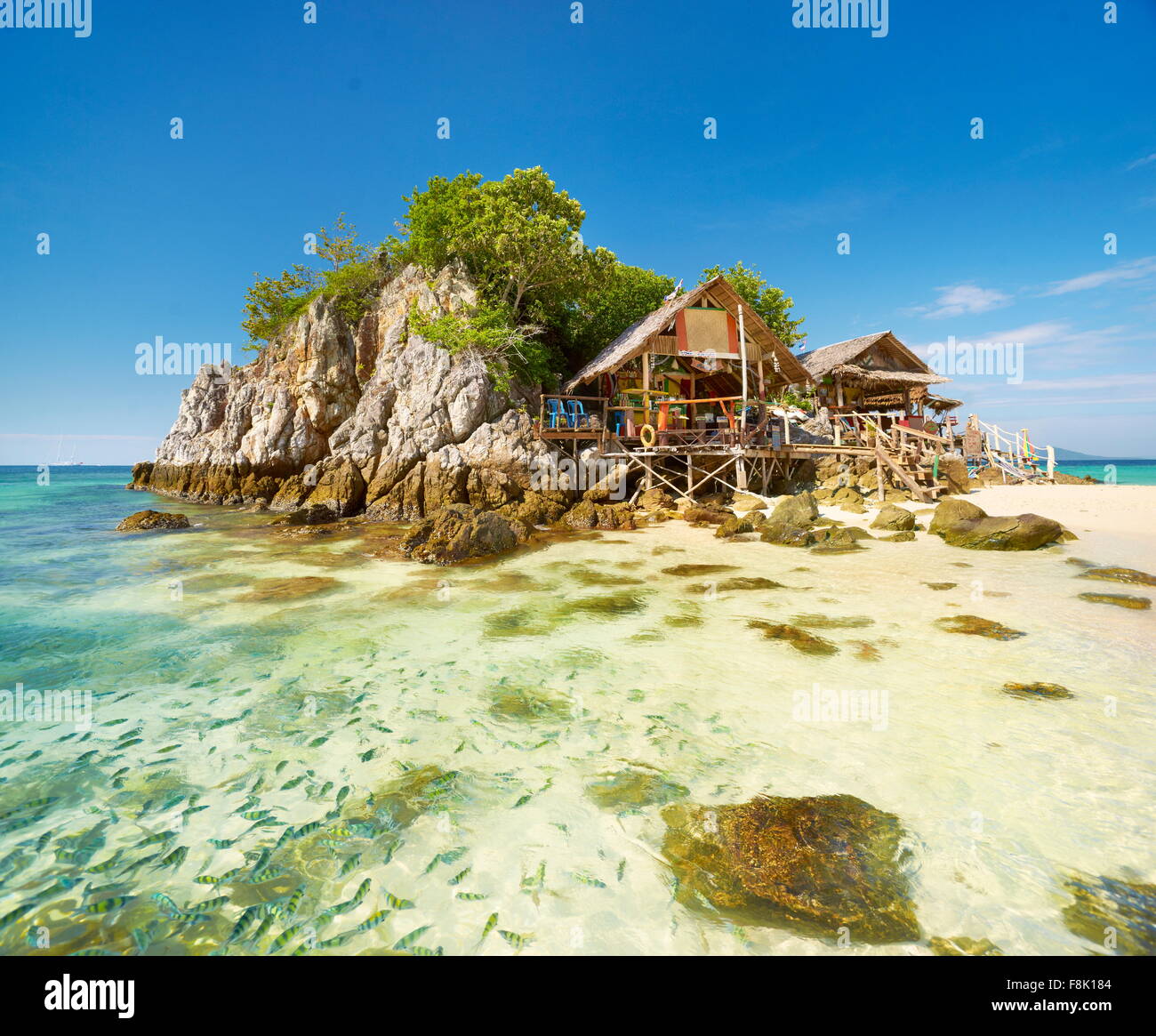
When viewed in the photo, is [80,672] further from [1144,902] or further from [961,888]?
[1144,902]

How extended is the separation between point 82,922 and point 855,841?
489 centimetres

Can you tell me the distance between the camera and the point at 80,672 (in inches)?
261

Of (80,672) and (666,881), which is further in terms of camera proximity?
(80,672)

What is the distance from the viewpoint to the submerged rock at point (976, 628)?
6.80 meters

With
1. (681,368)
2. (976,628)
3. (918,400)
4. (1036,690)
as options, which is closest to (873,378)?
(918,400)

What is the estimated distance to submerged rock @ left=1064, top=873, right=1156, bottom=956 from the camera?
99.9 inches

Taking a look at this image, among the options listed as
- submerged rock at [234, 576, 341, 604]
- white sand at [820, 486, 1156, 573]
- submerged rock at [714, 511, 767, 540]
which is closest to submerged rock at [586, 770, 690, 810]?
submerged rock at [234, 576, 341, 604]

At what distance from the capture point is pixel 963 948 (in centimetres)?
250

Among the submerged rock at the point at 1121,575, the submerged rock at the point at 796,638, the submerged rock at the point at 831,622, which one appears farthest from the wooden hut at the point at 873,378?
the submerged rock at the point at 796,638

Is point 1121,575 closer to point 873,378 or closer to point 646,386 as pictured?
point 646,386

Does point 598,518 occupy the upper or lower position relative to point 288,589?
upper

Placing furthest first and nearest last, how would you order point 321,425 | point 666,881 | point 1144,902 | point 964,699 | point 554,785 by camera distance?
point 321,425, point 964,699, point 554,785, point 666,881, point 1144,902

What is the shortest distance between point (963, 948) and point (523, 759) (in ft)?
10.5
